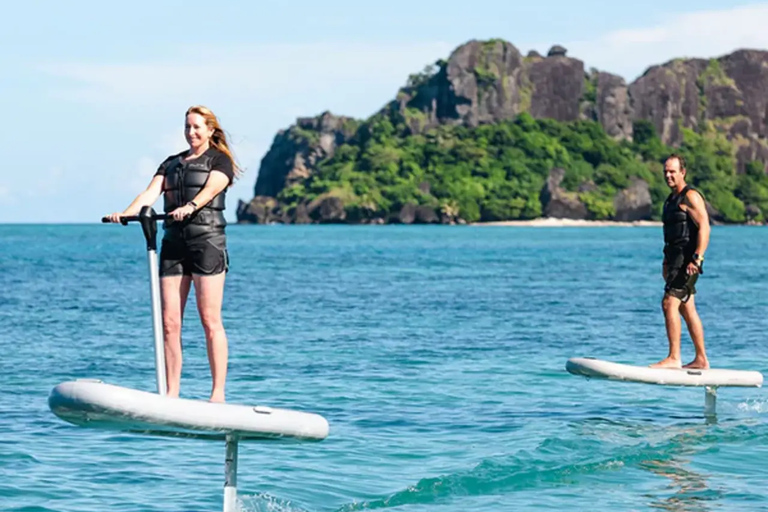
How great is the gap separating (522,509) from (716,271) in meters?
51.3

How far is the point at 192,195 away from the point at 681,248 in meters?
7.23

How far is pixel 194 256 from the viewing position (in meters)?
9.48

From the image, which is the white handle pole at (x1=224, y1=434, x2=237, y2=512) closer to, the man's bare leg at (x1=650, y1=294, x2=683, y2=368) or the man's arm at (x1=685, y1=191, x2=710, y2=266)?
the man's bare leg at (x1=650, y1=294, x2=683, y2=368)

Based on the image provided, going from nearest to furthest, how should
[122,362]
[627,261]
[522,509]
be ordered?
[522,509] < [122,362] < [627,261]

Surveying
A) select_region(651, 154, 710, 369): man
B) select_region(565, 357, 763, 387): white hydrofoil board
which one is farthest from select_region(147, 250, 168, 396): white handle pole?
select_region(651, 154, 710, 369): man

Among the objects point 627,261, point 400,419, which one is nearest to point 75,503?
point 400,419

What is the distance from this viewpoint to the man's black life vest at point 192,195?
9375 mm

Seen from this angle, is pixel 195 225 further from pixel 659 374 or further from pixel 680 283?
pixel 680 283

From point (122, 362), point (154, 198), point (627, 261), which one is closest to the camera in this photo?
point (154, 198)

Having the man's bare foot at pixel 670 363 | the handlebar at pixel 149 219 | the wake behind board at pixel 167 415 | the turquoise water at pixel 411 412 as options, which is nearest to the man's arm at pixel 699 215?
the man's bare foot at pixel 670 363

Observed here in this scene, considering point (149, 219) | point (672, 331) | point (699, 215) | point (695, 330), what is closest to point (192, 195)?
point (149, 219)

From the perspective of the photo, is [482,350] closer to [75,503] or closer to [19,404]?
[19,404]

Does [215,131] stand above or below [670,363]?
above

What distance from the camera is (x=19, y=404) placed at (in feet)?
53.3
